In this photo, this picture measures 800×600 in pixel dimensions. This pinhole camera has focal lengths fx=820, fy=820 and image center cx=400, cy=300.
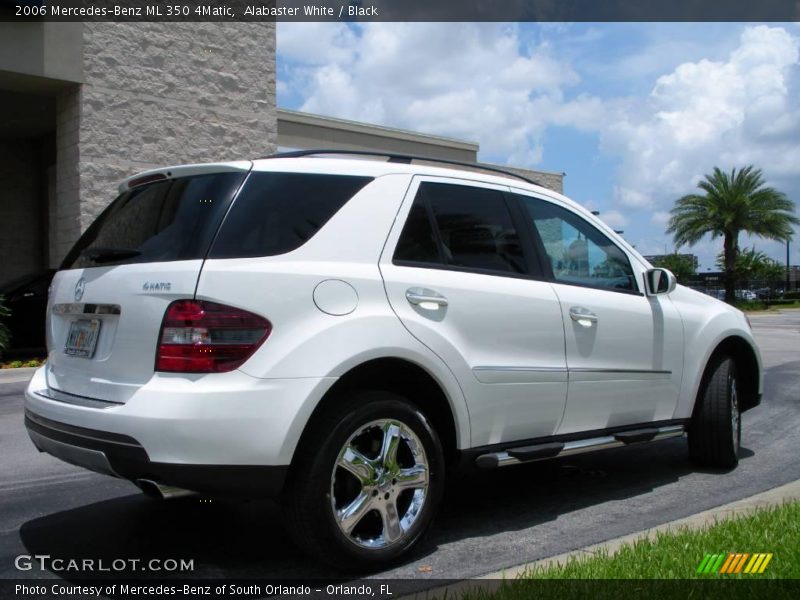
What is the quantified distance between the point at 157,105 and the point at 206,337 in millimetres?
13131

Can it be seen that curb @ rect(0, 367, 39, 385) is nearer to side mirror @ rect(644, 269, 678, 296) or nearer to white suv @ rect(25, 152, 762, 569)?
white suv @ rect(25, 152, 762, 569)

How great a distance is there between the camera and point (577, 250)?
516 cm

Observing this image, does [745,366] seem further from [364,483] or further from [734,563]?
[364,483]

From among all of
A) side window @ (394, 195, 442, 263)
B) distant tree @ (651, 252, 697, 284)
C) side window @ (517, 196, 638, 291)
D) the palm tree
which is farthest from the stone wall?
distant tree @ (651, 252, 697, 284)

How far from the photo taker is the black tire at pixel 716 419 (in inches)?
227

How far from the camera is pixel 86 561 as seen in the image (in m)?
3.97

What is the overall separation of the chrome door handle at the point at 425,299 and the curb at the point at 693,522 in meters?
1.28

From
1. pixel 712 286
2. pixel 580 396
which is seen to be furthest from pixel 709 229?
pixel 580 396

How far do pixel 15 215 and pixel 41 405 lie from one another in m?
17.9

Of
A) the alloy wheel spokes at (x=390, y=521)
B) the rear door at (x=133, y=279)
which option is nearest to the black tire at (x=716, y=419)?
the alloy wheel spokes at (x=390, y=521)

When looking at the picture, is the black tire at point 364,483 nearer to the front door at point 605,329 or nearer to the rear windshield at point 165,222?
the rear windshield at point 165,222

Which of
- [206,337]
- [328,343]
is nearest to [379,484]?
[328,343]

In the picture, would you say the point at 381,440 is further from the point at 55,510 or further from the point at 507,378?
the point at 55,510

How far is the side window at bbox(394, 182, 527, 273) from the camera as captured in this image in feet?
13.8
